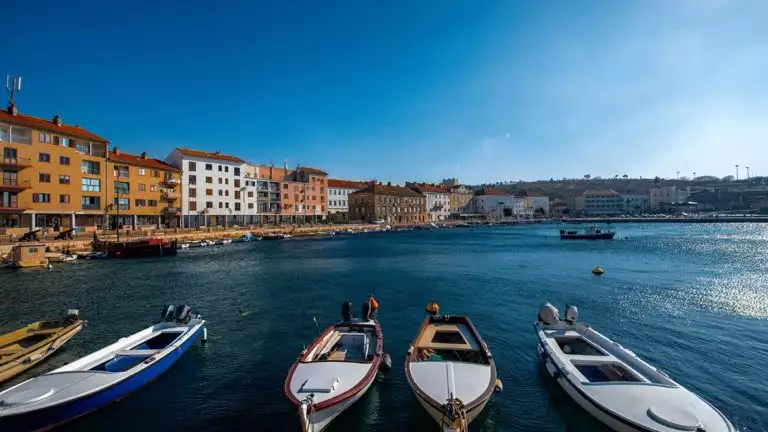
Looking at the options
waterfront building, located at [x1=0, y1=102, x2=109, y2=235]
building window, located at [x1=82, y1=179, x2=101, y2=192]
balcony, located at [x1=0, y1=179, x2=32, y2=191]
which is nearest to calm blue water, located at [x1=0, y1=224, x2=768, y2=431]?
balcony, located at [x1=0, y1=179, x2=32, y2=191]

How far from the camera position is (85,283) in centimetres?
3122

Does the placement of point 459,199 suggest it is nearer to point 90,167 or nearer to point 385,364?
point 90,167

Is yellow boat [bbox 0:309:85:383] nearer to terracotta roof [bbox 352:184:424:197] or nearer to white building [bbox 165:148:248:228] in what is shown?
white building [bbox 165:148:248:228]

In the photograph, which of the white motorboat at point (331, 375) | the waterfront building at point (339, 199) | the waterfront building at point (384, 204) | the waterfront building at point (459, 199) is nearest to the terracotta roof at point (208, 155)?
the waterfront building at point (339, 199)

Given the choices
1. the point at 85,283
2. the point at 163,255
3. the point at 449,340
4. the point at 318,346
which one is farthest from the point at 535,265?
the point at 163,255

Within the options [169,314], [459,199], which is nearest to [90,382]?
[169,314]

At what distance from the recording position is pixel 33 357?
13742mm

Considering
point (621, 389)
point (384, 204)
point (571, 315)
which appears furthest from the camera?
point (384, 204)

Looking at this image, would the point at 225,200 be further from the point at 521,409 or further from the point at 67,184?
the point at 521,409

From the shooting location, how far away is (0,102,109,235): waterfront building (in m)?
50.3

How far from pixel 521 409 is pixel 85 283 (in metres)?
35.5

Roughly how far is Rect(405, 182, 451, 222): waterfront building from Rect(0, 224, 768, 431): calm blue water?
4384 inches

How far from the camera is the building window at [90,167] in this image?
58769 mm

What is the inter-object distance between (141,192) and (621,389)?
7859cm
